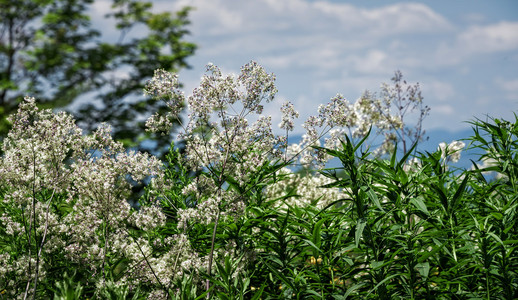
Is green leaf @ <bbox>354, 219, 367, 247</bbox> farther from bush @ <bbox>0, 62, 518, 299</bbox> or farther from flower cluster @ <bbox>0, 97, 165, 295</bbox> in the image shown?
flower cluster @ <bbox>0, 97, 165, 295</bbox>

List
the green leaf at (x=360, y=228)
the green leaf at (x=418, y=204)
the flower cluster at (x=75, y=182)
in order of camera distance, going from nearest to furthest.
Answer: the green leaf at (x=360, y=228), the green leaf at (x=418, y=204), the flower cluster at (x=75, y=182)

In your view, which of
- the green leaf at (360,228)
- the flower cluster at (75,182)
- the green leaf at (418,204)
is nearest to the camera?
the green leaf at (360,228)

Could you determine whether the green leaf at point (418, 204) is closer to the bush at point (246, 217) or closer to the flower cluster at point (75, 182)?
the bush at point (246, 217)

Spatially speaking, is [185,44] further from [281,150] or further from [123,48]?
[281,150]

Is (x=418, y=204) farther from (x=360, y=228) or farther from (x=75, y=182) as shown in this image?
(x=75, y=182)

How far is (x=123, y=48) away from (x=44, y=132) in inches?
695

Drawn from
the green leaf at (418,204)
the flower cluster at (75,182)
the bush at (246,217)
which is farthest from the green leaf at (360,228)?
the flower cluster at (75,182)

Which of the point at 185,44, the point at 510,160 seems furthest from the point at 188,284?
the point at 185,44

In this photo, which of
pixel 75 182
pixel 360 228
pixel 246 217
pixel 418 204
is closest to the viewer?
pixel 360 228

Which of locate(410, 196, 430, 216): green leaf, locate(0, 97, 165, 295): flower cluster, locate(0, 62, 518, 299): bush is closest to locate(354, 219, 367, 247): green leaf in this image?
locate(0, 62, 518, 299): bush

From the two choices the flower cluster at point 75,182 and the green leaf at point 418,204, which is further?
the flower cluster at point 75,182

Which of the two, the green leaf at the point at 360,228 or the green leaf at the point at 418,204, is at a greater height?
the green leaf at the point at 418,204

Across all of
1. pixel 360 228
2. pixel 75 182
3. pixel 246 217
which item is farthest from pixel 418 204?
pixel 75 182

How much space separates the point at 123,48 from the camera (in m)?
20.8
